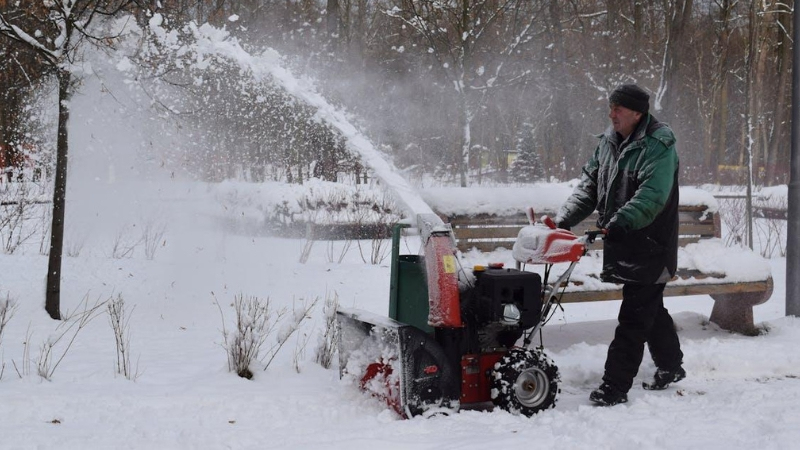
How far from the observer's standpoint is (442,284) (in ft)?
11.5

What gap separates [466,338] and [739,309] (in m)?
3.19

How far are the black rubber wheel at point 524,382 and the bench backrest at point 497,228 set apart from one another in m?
1.58

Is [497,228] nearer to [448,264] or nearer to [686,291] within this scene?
[686,291]

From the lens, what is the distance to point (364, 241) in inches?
448

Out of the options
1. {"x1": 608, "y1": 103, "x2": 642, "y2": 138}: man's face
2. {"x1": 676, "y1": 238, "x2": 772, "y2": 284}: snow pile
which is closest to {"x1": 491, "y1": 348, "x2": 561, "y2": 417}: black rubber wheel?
{"x1": 608, "y1": 103, "x2": 642, "y2": 138}: man's face

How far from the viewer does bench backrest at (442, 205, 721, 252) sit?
5277 mm

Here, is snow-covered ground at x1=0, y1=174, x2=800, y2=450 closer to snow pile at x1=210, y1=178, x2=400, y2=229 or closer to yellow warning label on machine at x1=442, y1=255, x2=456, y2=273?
yellow warning label on machine at x1=442, y1=255, x2=456, y2=273

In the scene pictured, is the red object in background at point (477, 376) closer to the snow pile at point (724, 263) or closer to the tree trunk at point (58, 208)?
the snow pile at point (724, 263)

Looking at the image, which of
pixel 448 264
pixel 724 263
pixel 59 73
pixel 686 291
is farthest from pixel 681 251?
pixel 59 73

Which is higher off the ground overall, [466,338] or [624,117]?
[624,117]

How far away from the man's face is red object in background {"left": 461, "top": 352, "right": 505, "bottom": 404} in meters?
1.46

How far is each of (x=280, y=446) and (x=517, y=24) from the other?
17582mm

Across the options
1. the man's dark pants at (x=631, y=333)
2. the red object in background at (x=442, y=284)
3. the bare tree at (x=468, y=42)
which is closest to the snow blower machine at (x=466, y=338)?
the red object in background at (x=442, y=284)

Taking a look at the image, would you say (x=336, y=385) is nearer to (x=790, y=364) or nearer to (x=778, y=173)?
(x=790, y=364)
